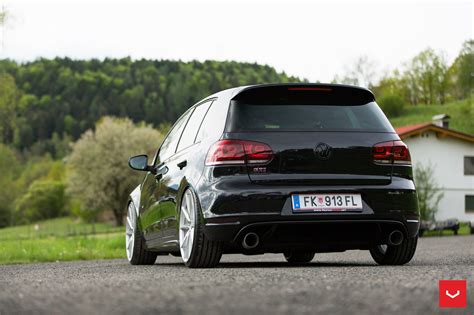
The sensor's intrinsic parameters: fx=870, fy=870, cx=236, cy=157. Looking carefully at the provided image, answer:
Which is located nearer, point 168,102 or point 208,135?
point 208,135

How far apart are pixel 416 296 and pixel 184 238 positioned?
3.86 meters

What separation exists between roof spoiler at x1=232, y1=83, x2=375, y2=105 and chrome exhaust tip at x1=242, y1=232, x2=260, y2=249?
124cm

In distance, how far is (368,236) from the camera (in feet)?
25.8

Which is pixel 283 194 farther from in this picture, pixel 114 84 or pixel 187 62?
pixel 187 62

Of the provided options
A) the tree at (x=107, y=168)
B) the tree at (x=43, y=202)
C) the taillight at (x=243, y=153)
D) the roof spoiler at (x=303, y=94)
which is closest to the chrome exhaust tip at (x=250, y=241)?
the taillight at (x=243, y=153)

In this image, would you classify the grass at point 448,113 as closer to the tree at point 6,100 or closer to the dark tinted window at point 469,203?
the dark tinted window at point 469,203

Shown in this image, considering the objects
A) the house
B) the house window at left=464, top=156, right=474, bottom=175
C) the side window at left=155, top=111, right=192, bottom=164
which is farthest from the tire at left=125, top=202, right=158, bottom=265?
the house window at left=464, top=156, right=474, bottom=175

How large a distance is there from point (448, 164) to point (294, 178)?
172ft

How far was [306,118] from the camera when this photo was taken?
7926 millimetres

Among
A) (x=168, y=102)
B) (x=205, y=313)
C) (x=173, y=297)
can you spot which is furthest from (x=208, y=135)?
(x=168, y=102)

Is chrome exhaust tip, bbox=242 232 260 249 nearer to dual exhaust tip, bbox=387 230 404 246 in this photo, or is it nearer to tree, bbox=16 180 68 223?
dual exhaust tip, bbox=387 230 404 246

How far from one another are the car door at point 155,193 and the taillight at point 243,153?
169 cm

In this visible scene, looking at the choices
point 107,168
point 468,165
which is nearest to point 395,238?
point 468,165

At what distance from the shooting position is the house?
56438mm
